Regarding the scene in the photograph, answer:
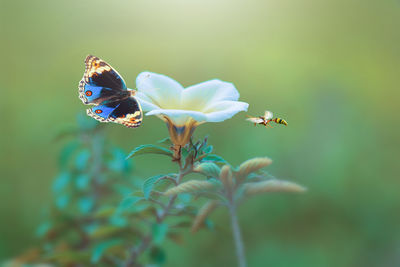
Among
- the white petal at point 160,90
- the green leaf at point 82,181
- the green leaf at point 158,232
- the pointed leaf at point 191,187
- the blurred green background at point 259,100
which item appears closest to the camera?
the pointed leaf at point 191,187

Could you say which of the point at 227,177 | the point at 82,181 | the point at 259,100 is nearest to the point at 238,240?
the point at 227,177

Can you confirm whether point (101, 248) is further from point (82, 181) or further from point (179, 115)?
point (179, 115)

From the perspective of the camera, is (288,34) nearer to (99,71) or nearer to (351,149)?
(351,149)

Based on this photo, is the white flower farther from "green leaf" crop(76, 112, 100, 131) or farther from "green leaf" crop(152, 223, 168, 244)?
"green leaf" crop(76, 112, 100, 131)

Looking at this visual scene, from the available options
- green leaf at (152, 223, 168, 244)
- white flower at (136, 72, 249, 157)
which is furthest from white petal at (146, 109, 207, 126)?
green leaf at (152, 223, 168, 244)

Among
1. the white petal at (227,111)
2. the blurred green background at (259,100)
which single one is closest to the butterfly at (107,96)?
the white petal at (227,111)

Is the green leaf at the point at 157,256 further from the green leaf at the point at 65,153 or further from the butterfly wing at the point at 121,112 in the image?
the butterfly wing at the point at 121,112

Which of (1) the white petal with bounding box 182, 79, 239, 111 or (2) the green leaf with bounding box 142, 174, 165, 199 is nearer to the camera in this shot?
(2) the green leaf with bounding box 142, 174, 165, 199
